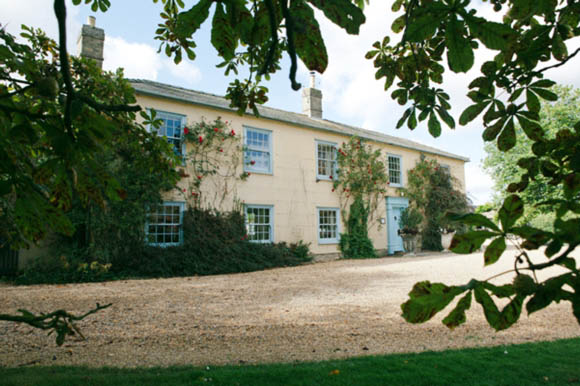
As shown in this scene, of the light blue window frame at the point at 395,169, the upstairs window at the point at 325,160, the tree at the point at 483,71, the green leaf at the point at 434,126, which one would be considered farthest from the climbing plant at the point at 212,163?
the tree at the point at 483,71

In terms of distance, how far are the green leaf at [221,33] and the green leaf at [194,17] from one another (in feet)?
0.12

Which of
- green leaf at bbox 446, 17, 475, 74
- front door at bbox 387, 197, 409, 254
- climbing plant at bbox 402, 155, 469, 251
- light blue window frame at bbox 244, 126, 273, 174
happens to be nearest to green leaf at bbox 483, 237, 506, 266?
green leaf at bbox 446, 17, 475, 74

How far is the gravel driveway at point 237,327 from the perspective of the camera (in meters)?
3.60

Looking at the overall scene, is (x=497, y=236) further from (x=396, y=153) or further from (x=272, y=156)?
(x=396, y=153)

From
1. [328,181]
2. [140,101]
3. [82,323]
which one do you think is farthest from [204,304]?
[328,181]

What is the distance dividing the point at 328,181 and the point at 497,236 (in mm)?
13604

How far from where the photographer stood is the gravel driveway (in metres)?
3.60

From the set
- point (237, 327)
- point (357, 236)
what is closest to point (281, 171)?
point (357, 236)

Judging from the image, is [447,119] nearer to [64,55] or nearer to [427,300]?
[427,300]

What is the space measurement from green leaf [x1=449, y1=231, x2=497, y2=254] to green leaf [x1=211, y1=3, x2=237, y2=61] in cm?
93

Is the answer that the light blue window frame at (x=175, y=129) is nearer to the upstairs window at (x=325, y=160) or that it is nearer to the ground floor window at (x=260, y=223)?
the ground floor window at (x=260, y=223)

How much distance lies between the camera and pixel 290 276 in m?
9.27

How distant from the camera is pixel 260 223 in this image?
1248 cm

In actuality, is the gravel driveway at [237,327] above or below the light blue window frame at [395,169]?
below
